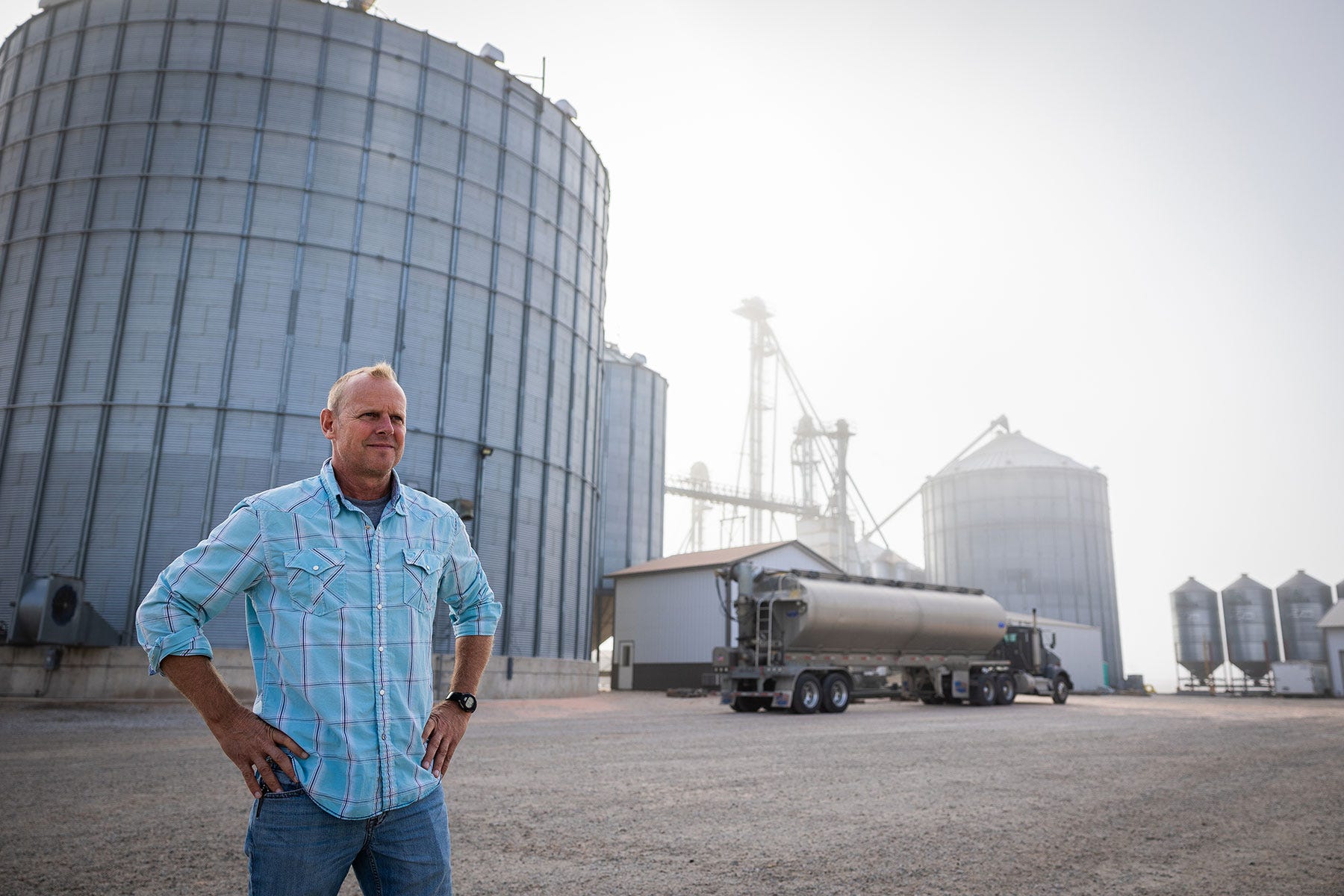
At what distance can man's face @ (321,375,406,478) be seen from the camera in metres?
2.96

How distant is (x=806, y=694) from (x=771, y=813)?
16.4m

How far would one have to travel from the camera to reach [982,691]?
29812mm

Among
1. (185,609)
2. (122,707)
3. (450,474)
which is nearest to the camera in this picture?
(185,609)

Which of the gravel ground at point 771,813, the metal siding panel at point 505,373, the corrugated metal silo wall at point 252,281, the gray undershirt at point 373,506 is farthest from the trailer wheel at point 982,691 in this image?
the gray undershirt at point 373,506

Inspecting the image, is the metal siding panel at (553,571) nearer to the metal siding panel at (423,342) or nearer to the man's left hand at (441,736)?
the metal siding panel at (423,342)

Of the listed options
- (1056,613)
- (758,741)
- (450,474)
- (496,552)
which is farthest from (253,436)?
(1056,613)

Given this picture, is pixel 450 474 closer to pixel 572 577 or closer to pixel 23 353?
pixel 572 577

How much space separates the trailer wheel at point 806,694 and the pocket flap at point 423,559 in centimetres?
2210

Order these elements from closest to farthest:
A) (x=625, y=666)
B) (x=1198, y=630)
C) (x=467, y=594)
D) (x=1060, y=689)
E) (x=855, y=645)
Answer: (x=467, y=594) → (x=855, y=645) → (x=1060, y=689) → (x=625, y=666) → (x=1198, y=630)

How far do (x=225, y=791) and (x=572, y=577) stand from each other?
23887 millimetres

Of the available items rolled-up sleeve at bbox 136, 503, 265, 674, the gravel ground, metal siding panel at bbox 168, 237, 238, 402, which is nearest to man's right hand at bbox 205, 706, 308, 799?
rolled-up sleeve at bbox 136, 503, 265, 674

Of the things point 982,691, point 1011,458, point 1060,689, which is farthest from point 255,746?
point 1011,458

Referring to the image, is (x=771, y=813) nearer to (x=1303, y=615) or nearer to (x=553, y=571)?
(x=553, y=571)

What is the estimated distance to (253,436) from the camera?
1031 inches
